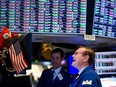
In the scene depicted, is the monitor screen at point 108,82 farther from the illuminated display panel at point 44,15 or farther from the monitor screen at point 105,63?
the illuminated display panel at point 44,15

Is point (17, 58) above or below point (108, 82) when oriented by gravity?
above

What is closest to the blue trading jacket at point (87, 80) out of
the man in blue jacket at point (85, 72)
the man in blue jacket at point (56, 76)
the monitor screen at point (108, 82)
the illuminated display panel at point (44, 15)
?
the man in blue jacket at point (85, 72)

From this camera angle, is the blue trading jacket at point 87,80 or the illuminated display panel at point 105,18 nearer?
the blue trading jacket at point 87,80

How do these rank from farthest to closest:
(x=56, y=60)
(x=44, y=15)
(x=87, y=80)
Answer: (x=56, y=60), (x=44, y=15), (x=87, y=80)

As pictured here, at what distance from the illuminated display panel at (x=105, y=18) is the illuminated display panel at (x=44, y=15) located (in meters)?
0.21

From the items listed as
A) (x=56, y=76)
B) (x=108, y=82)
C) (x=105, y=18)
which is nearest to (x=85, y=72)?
(x=56, y=76)

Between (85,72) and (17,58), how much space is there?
2.40ft

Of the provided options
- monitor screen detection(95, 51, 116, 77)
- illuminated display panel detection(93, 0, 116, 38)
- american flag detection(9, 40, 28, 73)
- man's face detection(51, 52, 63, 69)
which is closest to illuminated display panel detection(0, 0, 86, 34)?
illuminated display panel detection(93, 0, 116, 38)

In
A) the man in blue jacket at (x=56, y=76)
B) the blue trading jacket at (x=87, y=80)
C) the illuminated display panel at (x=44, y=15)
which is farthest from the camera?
the man in blue jacket at (x=56, y=76)

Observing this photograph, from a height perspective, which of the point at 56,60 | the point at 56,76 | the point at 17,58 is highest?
the point at 17,58

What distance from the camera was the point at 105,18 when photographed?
478 centimetres

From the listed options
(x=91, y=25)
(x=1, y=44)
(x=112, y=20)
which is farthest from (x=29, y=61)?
(x=112, y=20)

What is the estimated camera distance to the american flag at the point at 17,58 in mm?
3361

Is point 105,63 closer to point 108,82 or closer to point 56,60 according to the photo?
point 108,82
